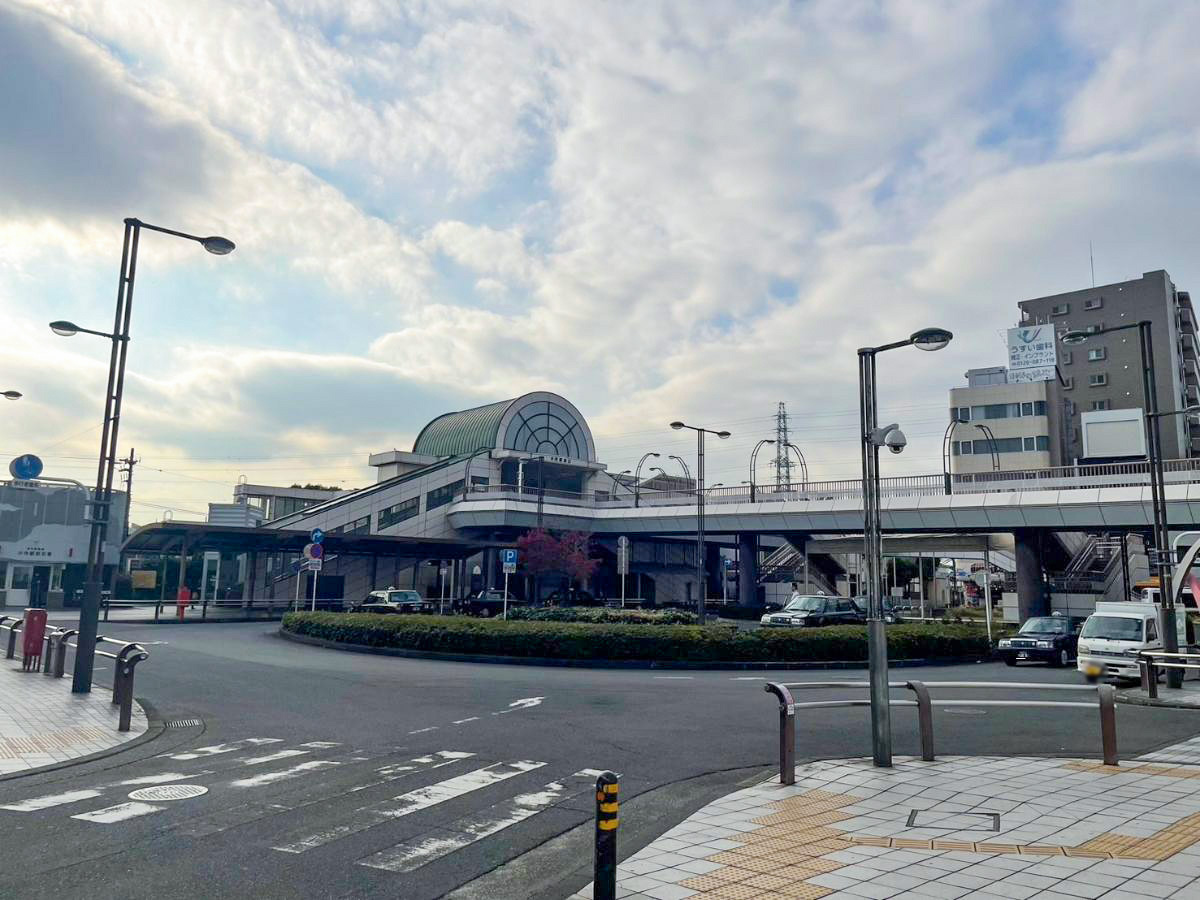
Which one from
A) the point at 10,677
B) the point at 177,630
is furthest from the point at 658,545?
the point at 10,677

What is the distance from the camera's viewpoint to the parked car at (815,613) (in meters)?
33.1

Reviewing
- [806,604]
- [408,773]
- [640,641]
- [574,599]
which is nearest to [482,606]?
[574,599]

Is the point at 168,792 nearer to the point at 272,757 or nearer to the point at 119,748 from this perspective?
the point at 272,757

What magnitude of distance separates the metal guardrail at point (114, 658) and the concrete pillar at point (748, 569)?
115 feet

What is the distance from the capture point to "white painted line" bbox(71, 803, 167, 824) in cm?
747

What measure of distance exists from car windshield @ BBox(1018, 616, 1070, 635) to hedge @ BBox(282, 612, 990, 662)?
2.84m

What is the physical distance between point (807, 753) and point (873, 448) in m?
3.91

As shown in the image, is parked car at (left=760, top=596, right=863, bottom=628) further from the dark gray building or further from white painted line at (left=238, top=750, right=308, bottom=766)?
the dark gray building

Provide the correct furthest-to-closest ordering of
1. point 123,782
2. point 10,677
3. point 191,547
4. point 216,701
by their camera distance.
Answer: point 191,547
point 10,677
point 216,701
point 123,782

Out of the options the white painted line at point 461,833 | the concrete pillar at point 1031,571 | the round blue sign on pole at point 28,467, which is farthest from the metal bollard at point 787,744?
the concrete pillar at point 1031,571

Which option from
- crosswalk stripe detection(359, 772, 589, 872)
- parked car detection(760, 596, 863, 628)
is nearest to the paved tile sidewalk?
crosswalk stripe detection(359, 772, 589, 872)

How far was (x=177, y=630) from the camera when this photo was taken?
3173 centimetres

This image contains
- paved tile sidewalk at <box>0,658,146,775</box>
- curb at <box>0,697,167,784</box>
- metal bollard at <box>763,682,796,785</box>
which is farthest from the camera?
paved tile sidewalk at <box>0,658,146,775</box>

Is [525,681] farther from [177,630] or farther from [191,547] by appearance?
[191,547]
